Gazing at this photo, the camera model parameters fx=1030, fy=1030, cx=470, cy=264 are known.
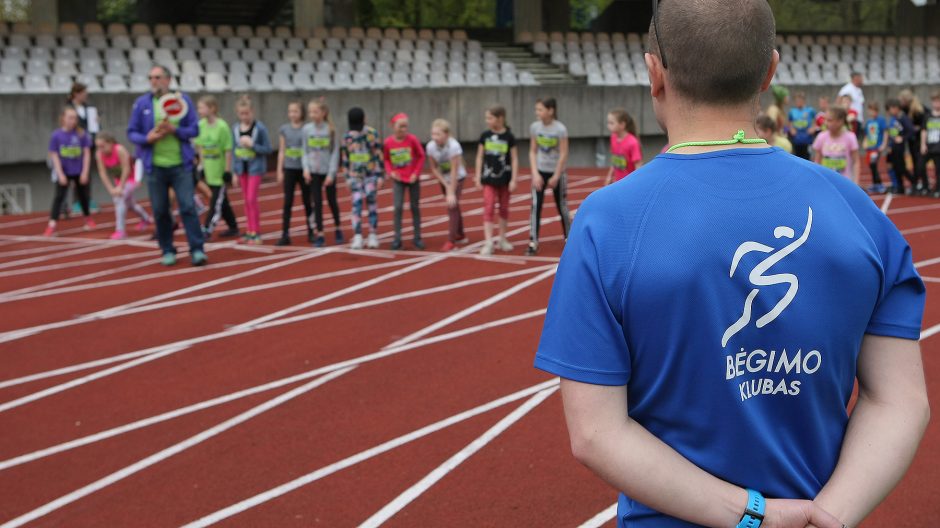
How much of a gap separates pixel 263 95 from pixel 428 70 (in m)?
5.16

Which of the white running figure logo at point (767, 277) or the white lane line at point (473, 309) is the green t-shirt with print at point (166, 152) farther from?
the white running figure logo at point (767, 277)

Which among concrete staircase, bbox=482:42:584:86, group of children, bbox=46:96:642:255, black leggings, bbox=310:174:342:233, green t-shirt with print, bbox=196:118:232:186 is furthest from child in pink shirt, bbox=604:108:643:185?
concrete staircase, bbox=482:42:584:86

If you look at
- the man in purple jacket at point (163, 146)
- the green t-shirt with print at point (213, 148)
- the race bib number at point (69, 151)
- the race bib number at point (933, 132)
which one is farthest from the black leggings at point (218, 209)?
the race bib number at point (933, 132)

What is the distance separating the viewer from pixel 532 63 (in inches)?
1096

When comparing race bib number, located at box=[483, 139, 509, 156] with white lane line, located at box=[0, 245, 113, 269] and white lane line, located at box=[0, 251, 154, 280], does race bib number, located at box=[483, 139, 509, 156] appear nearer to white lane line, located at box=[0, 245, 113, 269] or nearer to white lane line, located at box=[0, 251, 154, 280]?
white lane line, located at box=[0, 251, 154, 280]

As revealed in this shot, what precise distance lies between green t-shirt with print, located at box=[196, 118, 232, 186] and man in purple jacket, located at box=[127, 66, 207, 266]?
6.18ft

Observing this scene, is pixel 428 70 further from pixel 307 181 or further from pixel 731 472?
pixel 731 472

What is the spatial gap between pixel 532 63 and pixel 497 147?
16025 mm

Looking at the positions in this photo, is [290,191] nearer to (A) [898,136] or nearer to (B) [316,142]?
(B) [316,142]

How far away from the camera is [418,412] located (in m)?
6.20

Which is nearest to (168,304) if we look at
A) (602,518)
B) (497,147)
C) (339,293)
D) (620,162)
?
(339,293)

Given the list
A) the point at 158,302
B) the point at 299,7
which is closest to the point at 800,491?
the point at 158,302

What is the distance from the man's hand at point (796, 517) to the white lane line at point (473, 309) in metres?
6.33

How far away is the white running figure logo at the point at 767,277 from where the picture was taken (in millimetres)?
1580
